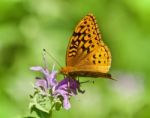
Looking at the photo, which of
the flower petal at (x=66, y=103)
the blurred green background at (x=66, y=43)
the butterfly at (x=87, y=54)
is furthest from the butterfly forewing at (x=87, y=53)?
the blurred green background at (x=66, y=43)

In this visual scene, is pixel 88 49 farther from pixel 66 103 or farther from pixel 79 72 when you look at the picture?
pixel 66 103

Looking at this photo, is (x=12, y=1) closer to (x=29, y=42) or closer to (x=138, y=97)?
(x=29, y=42)

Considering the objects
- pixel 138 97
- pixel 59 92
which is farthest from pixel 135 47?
pixel 59 92

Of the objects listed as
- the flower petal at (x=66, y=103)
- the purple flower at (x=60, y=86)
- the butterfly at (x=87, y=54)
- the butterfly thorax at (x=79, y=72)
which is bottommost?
the flower petal at (x=66, y=103)

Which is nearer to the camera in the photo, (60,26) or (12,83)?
(12,83)

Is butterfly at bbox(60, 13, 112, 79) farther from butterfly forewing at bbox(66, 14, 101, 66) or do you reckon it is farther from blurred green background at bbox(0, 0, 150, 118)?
blurred green background at bbox(0, 0, 150, 118)

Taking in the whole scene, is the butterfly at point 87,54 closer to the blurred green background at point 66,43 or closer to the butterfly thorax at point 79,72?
the butterfly thorax at point 79,72
